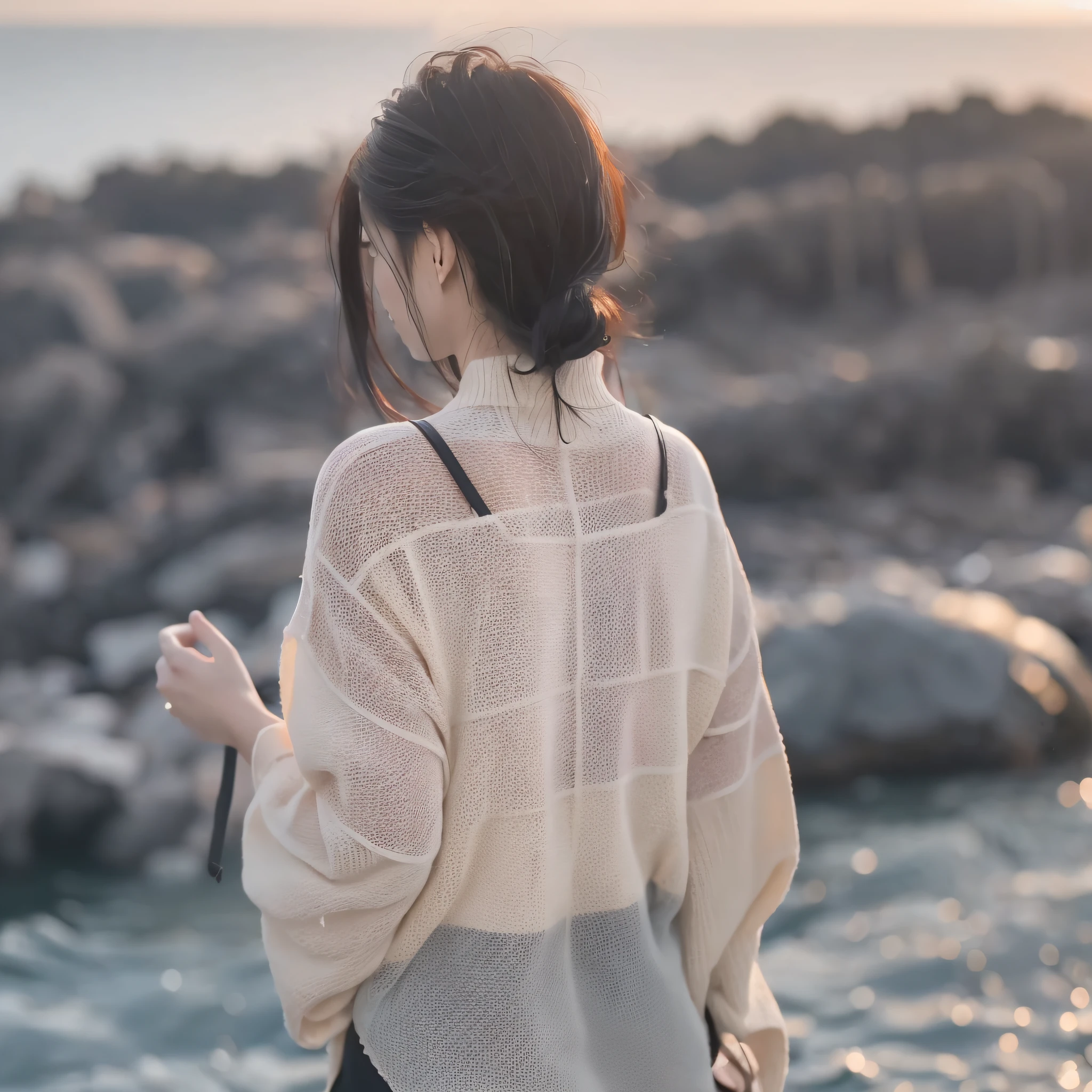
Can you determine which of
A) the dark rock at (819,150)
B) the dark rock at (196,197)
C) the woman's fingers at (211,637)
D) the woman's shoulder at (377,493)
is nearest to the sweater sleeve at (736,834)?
the woman's shoulder at (377,493)

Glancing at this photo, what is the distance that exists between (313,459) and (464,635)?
613 cm

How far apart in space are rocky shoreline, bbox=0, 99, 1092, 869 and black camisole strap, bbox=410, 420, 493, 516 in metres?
0.30

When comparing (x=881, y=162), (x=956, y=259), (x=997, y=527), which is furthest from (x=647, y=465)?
(x=881, y=162)

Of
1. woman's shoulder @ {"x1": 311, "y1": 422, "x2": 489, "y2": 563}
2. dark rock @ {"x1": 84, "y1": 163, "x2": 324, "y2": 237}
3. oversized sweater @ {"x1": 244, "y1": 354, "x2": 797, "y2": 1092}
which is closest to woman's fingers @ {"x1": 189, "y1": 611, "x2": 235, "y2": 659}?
oversized sweater @ {"x1": 244, "y1": 354, "x2": 797, "y2": 1092}

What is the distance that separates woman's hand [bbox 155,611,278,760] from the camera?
1.09 meters

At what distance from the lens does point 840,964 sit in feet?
10.3

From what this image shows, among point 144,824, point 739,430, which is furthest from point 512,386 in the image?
point 739,430

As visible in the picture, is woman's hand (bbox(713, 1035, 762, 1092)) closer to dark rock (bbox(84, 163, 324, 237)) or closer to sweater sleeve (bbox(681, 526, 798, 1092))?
sweater sleeve (bbox(681, 526, 798, 1092))

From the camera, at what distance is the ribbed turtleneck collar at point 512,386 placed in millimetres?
1001

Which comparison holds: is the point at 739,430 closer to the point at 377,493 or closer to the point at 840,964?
the point at 840,964

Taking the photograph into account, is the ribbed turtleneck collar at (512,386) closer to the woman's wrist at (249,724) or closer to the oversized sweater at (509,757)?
the oversized sweater at (509,757)

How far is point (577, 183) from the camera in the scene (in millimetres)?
957

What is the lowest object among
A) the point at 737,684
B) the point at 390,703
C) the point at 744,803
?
the point at 744,803

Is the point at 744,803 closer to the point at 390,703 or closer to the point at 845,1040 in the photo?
the point at 390,703
